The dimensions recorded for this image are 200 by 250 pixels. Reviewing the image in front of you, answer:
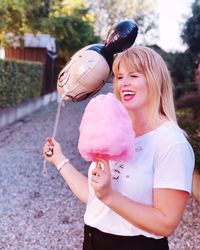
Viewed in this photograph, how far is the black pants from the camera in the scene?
5.28 ft

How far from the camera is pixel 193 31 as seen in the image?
11.1 metres

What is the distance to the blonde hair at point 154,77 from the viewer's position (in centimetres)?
159

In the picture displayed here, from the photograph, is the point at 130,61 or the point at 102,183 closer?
the point at 102,183

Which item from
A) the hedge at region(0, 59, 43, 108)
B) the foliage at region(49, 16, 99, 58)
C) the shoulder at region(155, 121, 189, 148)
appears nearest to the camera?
the shoulder at region(155, 121, 189, 148)

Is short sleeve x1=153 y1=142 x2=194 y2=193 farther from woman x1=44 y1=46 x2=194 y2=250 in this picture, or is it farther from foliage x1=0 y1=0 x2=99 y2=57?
foliage x1=0 y1=0 x2=99 y2=57

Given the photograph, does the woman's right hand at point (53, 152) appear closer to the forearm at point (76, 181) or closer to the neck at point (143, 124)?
the forearm at point (76, 181)

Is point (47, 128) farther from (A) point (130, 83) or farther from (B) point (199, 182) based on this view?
(A) point (130, 83)

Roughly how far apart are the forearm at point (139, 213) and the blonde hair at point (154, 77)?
342 mm

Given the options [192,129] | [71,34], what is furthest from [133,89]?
[71,34]

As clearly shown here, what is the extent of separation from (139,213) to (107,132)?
0.98ft

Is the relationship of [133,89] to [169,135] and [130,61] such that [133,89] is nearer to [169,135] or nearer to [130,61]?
[130,61]

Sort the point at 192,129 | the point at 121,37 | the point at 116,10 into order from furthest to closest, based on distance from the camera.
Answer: the point at 116,10 → the point at 192,129 → the point at 121,37

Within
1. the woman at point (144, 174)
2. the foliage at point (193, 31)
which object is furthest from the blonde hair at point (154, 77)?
the foliage at point (193, 31)

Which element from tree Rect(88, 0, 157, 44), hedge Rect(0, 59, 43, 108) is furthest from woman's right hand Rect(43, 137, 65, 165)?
tree Rect(88, 0, 157, 44)
